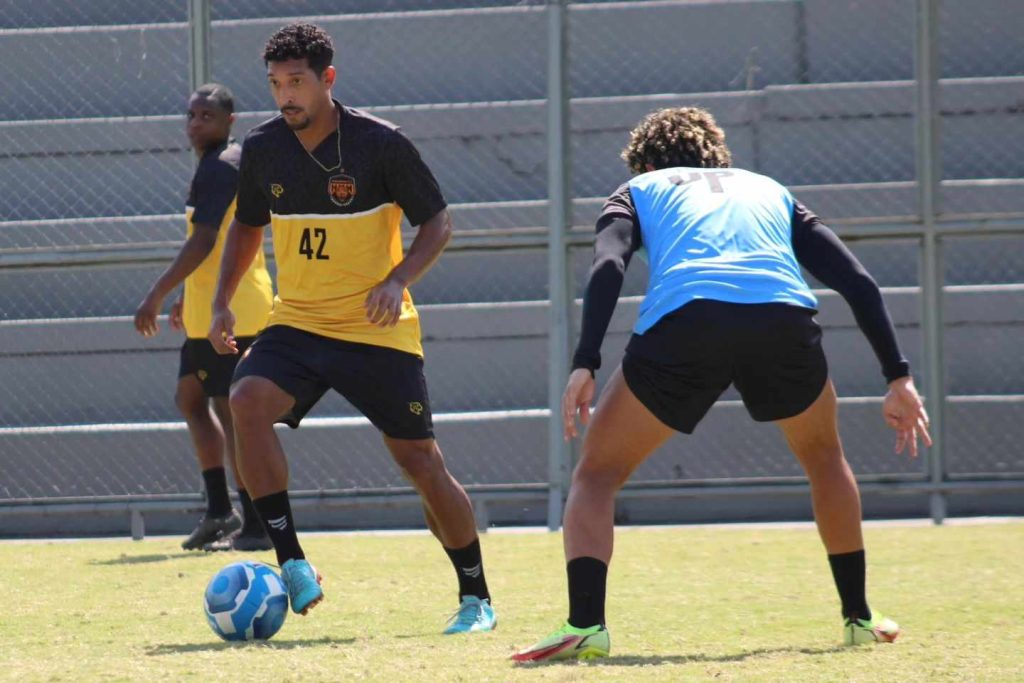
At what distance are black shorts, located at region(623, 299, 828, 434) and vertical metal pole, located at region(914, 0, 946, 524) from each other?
515cm

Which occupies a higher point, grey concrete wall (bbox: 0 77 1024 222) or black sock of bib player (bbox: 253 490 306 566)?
grey concrete wall (bbox: 0 77 1024 222)

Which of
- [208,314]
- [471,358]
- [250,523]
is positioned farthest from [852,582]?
[471,358]

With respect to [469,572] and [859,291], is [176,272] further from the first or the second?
[859,291]

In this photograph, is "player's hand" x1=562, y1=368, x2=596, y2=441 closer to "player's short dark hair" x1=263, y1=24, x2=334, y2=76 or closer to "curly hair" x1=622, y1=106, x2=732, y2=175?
"curly hair" x1=622, y1=106, x2=732, y2=175

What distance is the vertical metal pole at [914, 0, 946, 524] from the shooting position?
930 cm

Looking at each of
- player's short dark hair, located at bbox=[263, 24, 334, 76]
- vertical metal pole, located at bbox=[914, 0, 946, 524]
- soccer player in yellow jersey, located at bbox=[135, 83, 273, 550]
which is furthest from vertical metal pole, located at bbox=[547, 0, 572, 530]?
player's short dark hair, located at bbox=[263, 24, 334, 76]

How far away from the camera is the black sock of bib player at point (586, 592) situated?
14.2 feet

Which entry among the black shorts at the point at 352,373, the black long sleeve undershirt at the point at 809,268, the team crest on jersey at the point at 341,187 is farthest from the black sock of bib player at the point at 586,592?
the team crest on jersey at the point at 341,187

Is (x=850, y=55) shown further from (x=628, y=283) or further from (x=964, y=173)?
(x=628, y=283)

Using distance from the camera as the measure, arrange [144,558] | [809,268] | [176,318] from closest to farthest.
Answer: [809,268] < [176,318] < [144,558]

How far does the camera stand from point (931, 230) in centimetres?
930

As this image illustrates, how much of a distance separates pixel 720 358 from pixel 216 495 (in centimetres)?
450

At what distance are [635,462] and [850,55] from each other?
635 centimetres

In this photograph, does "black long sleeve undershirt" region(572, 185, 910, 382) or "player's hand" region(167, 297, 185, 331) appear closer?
"black long sleeve undershirt" region(572, 185, 910, 382)
